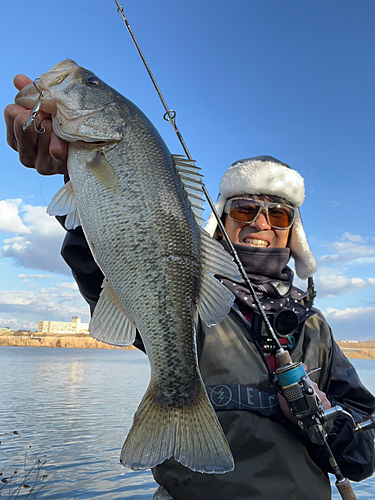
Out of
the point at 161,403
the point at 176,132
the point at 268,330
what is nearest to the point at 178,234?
the point at 161,403

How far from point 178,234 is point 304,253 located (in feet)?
7.79

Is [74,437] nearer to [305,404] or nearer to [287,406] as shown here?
[287,406]

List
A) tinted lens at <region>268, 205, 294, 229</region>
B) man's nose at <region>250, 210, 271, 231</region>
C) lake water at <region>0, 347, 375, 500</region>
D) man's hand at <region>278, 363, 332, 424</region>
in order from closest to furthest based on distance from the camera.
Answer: man's hand at <region>278, 363, 332, 424</region>, man's nose at <region>250, 210, 271, 231</region>, tinted lens at <region>268, 205, 294, 229</region>, lake water at <region>0, 347, 375, 500</region>

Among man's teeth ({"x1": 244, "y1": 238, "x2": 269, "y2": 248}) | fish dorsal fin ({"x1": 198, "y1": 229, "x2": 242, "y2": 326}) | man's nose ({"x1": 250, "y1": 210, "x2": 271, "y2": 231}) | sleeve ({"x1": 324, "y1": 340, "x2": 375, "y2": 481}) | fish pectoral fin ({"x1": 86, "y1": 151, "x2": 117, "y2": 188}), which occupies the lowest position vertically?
sleeve ({"x1": 324, "y1": 340, "x2": 375, "y2": 481})

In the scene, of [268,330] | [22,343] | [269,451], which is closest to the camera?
[269,451]

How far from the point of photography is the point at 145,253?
183 cm

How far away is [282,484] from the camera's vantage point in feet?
7.71

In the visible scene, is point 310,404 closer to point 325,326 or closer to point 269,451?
point 269,451

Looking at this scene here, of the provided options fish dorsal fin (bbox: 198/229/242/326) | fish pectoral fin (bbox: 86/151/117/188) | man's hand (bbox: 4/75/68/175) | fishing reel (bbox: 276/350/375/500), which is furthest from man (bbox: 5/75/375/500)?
fish dorsal fin (bbox: 198/229/242/326)

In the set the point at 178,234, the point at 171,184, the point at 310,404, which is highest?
the point at 171,184

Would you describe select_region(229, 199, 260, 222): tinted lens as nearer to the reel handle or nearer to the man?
the man

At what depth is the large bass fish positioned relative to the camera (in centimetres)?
179

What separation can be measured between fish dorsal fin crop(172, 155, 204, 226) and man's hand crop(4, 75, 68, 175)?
611 millimetres

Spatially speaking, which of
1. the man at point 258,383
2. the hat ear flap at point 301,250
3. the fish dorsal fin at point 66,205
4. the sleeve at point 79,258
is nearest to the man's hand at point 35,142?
the man at point 258,383
